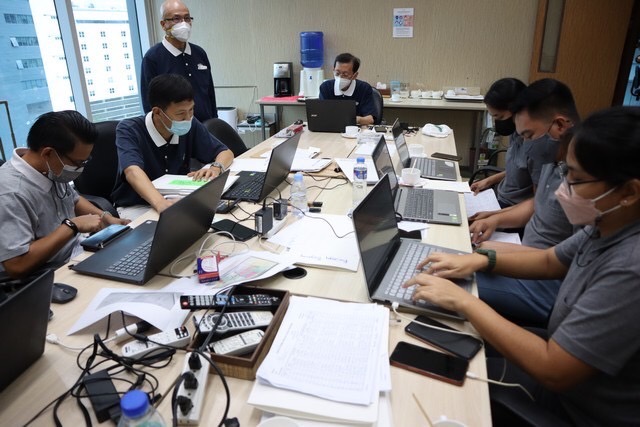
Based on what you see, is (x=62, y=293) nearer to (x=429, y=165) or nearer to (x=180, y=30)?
(x=429, y=165)

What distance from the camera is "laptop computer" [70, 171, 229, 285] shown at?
48.3 inches

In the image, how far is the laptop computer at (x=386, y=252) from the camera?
3.65 ft

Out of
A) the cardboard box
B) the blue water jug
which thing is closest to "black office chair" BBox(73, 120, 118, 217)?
the cardboard box

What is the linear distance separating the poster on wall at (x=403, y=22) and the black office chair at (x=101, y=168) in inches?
133

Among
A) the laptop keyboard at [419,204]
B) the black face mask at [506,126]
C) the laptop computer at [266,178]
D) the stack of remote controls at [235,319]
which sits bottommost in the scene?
the laptop keyboard at [419,204]

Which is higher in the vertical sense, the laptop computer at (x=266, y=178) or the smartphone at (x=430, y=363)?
the laptop computer at (x=266, y=178)

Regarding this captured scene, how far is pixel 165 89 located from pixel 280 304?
139 centimetres

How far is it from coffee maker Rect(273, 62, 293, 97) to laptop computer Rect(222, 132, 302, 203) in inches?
119

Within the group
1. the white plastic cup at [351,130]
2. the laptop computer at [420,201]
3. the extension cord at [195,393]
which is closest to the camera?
the extension cord at [195,393]

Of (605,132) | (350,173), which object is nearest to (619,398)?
(605,132)

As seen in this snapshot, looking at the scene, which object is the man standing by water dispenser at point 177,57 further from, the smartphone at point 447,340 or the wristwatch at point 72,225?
the smartphone at point 447,340

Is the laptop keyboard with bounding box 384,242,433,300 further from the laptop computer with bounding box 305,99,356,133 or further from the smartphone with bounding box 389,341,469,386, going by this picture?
the laptop computer with bounding box 305,99,356,133

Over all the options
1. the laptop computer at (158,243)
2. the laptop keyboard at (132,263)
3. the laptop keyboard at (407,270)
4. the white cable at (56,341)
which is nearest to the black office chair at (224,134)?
the laptop computer at (158,243)

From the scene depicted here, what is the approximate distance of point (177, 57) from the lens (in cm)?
317
